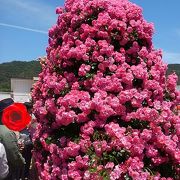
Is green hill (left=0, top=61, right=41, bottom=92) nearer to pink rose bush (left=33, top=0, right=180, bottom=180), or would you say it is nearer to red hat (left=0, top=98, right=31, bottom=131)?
red hat (left=0, top=98, right=31, bottom=131)

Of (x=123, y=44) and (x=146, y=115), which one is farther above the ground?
(x=123, y=44)

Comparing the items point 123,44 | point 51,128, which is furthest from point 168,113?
point 51,128

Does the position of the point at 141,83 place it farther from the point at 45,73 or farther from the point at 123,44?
the point at 45,73

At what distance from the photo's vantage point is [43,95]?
5.32 meters

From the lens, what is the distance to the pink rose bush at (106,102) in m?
4.61

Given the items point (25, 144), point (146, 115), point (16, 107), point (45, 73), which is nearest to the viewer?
point (146, 115)

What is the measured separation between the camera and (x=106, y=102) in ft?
15.7

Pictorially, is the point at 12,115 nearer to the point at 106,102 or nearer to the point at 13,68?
the point at 106,102

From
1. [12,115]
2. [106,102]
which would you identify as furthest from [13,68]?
[106,102]

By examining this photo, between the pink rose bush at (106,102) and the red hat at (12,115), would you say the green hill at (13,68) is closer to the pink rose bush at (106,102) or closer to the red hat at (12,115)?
the red hat at (12,115)

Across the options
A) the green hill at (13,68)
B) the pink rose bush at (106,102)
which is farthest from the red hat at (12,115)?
the green hill at (13,68)

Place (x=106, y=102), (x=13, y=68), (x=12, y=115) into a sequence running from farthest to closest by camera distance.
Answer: (x=13, y=68)
(x=12, y=115)
(x=106, y=102)

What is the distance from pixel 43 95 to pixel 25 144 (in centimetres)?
353

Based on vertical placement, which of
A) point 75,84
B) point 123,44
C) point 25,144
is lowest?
point 25,144
